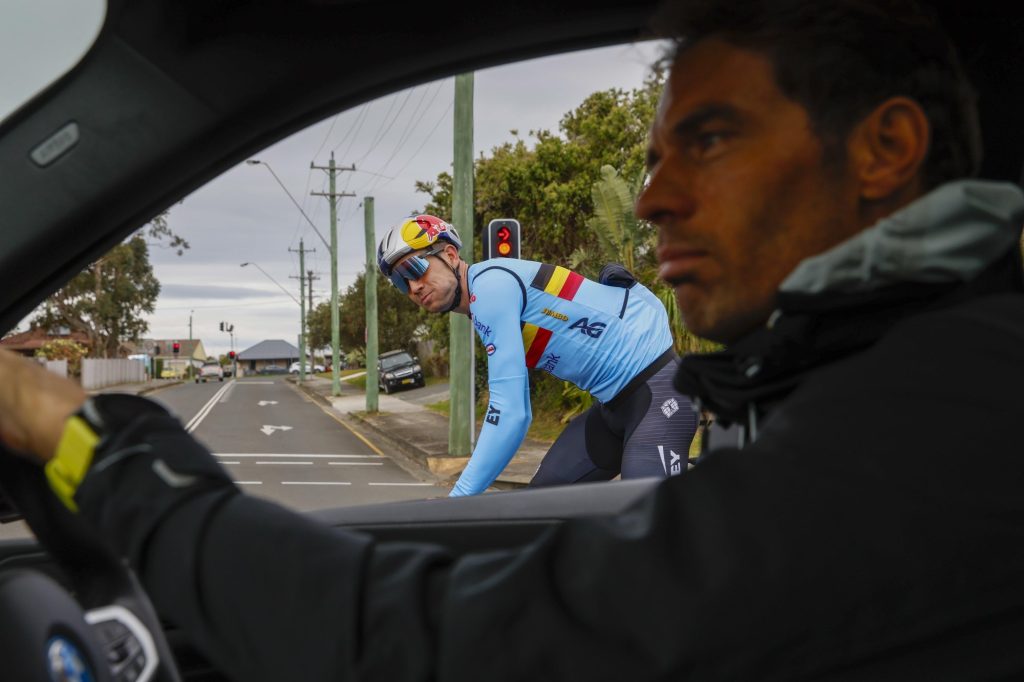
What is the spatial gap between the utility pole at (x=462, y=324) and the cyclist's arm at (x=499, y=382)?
7.36 m

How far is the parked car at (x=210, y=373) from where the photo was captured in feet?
176

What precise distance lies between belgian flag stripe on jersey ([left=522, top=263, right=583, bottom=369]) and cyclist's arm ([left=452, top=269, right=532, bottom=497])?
20cm

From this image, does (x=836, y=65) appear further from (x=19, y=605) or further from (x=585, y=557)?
(x=19, y=605)

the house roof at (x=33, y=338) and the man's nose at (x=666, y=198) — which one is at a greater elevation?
the man's nose at (x=666, y=198)

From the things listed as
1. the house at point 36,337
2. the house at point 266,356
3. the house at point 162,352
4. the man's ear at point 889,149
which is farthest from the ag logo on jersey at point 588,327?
the house at point 266,356

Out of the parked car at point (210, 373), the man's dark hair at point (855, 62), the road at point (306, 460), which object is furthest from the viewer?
the parked car at point (210, 373)

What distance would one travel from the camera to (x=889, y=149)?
110cm

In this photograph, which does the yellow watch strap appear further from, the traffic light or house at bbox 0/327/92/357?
the traffic light

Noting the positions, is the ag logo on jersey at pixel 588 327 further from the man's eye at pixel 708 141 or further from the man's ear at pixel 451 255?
the man's eye at pixel 708 141

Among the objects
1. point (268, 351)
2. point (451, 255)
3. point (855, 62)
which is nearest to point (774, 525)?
point (855, 62)

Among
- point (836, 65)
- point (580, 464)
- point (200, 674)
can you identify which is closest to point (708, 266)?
point (836, 65)

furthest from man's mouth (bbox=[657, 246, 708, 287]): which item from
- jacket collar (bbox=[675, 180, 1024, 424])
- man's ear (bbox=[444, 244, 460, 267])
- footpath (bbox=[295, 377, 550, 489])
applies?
footpath (bbox=[295, 377, 550, 489])

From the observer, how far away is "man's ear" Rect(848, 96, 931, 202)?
1088 mm

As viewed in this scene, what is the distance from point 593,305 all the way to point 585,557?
2736 mm
